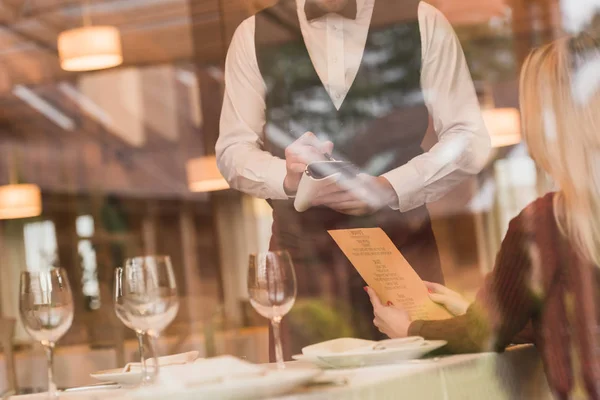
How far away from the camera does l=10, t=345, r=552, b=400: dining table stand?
0.90 metres

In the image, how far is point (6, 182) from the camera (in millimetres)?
4656

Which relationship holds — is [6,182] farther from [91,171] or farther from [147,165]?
[147,165]

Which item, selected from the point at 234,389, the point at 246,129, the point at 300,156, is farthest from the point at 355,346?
the point at 246,129

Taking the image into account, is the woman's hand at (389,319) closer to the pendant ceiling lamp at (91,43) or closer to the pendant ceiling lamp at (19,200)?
the pendant ceiling lamp at (91,43)

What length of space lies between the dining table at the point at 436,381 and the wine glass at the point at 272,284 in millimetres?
89

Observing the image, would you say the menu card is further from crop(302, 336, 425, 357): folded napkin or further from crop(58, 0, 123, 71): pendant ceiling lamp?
crop(58, 0, 123, 71): pendant ceiling lamp

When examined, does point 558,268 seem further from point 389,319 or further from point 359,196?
point 359,196

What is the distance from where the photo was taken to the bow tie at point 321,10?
151cm

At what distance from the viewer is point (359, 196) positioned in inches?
58.1

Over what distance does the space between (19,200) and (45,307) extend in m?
3.54

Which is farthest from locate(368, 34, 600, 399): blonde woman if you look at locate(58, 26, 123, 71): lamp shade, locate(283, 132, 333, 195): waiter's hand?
locate(58, 26, 123, 71): lamp shade

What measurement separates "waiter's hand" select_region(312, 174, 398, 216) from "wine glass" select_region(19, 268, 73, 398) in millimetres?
512

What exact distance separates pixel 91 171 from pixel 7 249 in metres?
0.55

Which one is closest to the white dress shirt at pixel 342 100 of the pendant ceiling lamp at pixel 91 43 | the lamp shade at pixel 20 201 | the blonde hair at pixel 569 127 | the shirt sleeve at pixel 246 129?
the shirt sleeve at pixel 246 129
